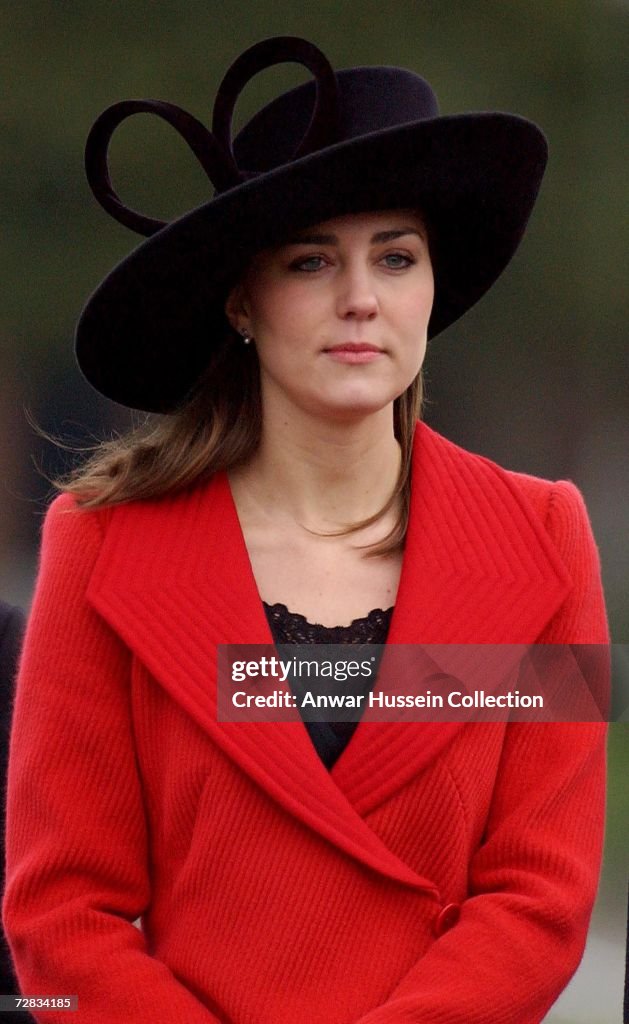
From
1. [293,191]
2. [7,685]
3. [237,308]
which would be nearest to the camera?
[293,191]

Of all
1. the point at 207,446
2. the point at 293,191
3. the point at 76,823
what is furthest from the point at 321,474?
the point at 76,823

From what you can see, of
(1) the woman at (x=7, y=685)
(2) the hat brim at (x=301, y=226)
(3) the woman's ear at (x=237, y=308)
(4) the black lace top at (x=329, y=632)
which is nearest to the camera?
(2) the hat brim at (x=301, y=226)

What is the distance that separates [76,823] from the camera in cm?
207

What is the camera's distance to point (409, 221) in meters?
2.09

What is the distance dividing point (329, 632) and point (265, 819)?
25cm

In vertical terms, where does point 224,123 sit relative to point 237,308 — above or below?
above

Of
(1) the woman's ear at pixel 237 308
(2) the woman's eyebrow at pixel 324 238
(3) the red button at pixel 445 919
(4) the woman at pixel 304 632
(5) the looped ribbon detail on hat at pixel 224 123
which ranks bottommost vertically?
(3) the red button at pixel 445 919

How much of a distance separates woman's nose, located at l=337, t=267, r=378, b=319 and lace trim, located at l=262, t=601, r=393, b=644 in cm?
38

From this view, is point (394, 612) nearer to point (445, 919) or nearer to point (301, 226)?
point (445, 919)

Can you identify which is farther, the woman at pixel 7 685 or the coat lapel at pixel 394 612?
the woman at pixel 7 685

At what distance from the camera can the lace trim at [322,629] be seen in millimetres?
2121

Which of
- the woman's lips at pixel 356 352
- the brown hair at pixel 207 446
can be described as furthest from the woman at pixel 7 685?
the woman's lips at pixel 356 352

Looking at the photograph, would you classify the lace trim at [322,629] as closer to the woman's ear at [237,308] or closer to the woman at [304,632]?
the woman at [304,632]

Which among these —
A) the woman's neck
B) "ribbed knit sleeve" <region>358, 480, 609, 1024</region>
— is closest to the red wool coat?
"ribbed knit sleeve" <region>358, 480, 609, 1024</region>
